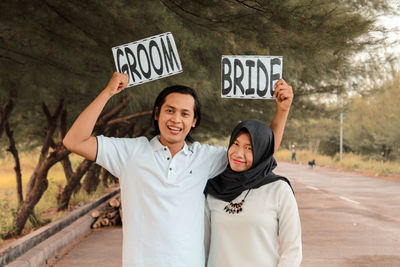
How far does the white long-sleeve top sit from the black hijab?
6 centimetres

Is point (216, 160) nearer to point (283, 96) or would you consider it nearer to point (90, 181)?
point (283, 96)

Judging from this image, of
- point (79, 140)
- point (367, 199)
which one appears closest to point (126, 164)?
point (79, 140)

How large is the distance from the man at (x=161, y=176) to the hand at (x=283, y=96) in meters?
0.55

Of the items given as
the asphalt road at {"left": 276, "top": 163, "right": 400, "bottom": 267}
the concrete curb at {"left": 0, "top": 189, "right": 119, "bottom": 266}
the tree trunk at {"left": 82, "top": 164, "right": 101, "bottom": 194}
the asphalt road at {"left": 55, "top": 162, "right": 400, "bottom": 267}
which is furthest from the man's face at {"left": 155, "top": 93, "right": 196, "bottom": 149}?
the tree trunk at {"left": 82, "top": 164, "right": 101, "bottom": 194}

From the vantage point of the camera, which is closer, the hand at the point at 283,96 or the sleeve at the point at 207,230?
the sleeve at the point at 207,230

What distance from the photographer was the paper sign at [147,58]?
3.22 m

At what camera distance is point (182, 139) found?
9.69 ft

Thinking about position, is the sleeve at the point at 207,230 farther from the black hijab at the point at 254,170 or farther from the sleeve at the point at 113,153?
the sleeve at the point at 113,153

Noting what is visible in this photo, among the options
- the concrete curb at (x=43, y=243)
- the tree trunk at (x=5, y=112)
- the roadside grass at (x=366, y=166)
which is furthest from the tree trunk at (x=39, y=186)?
the roadside grass at (x=366, y=166)

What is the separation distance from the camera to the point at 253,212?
2.85 metres

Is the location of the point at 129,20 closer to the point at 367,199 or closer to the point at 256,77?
the point at 256,77

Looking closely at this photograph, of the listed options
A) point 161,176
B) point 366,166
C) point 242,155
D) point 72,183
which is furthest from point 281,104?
point 366,166

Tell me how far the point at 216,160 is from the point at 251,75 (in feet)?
2.17

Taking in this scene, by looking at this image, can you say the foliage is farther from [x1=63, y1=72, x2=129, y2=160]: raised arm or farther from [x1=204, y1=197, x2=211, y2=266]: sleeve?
[x1=63, y1=72, x2=129, y2=160]: raised arm
